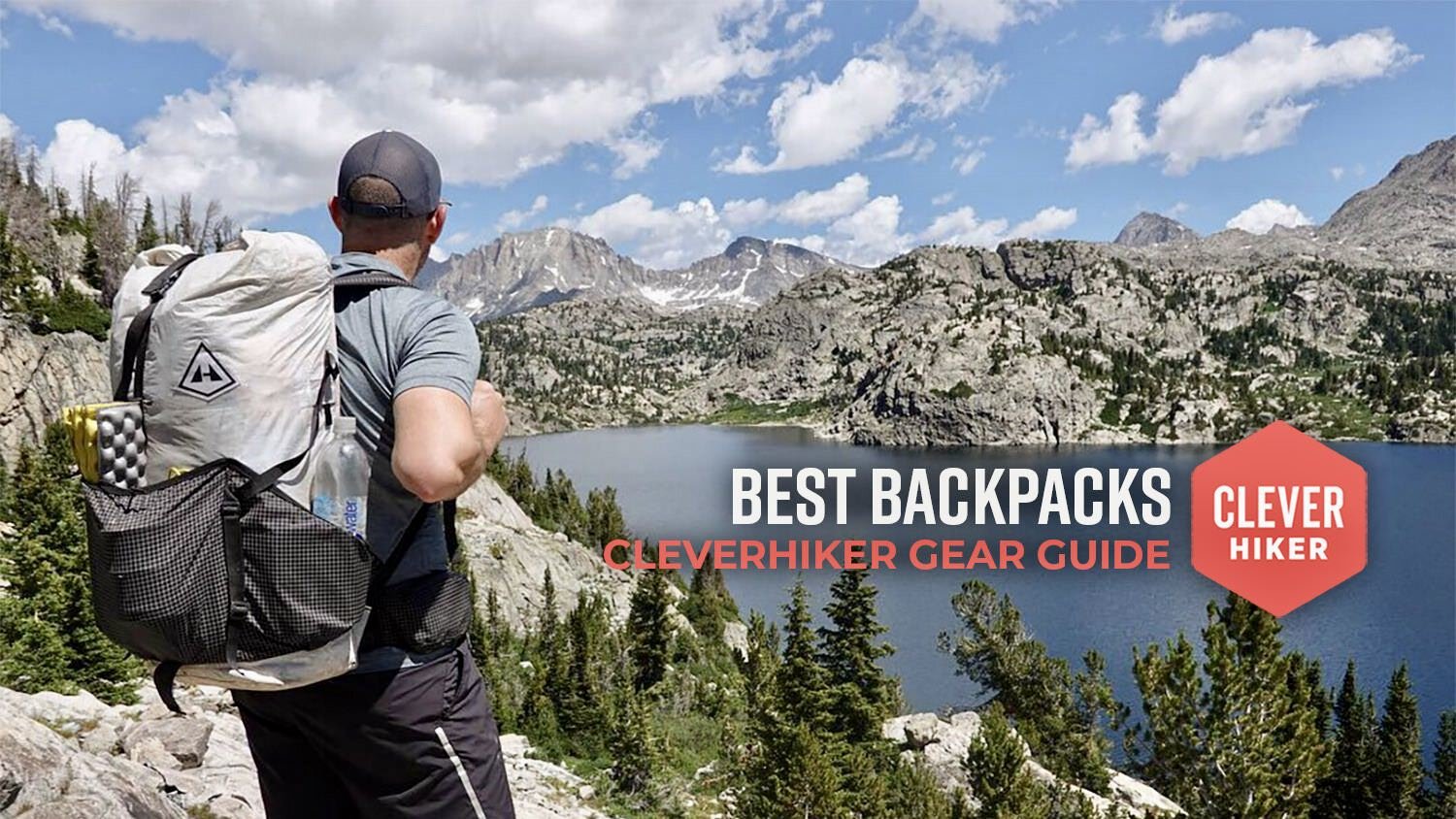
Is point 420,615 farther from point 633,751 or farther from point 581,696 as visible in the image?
point 581,696

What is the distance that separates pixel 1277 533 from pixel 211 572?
75653mm

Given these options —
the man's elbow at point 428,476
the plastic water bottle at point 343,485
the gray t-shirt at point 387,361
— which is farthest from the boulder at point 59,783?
the man's elbow at point 428,476

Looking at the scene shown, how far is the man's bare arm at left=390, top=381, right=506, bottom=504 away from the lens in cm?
270

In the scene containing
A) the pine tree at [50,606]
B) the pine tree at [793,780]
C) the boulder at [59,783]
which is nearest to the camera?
the boulder at [59,783]

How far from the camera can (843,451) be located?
19862 centimetres

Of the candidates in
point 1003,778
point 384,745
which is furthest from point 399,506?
point 1003,778

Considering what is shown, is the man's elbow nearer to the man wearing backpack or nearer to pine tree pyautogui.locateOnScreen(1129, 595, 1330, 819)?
the man wearing backpack

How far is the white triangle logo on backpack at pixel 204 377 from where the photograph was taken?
2684mm

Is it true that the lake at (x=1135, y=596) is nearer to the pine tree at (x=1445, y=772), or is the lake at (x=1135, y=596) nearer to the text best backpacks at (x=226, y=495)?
the pine tree at (x=1445, y=772)

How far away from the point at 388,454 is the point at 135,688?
1829cm

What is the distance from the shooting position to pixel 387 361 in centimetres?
301

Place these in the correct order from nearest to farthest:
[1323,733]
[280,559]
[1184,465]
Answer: [280,559]
[1323,733]
[1184,465]

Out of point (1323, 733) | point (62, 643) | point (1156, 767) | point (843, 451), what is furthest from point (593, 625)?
point (843, 451)

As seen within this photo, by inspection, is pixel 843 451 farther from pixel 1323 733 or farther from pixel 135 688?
pixel 135 688
